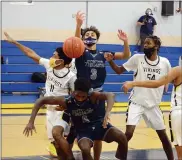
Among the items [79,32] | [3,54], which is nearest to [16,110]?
[3,54]

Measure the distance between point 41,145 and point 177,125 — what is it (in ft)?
13.2

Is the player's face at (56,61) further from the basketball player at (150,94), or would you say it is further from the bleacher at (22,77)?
the bleacher at (22,77)

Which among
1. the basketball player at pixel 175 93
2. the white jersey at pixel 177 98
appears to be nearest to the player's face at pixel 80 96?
the basketball player at pixel 175 93

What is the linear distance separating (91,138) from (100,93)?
633mm

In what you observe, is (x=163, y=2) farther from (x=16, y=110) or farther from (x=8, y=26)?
(x=16, y=110)

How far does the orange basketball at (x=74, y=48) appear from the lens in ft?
22.4

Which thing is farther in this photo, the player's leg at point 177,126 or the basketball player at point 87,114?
the basketball player at point 87,114

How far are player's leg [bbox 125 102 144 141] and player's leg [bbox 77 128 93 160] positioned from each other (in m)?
0.95

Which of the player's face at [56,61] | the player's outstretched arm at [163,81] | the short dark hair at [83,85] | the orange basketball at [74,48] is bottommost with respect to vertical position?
the short dark hair at [83,85]

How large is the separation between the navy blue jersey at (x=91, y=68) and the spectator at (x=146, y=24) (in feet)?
41.2

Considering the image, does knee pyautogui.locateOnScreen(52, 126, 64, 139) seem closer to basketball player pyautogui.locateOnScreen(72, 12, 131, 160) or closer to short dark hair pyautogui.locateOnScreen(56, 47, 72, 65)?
basketball player pyautogui.locateOnScreen(72, 12, 131, 160)

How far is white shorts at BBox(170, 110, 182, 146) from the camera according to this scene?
588 centimetres

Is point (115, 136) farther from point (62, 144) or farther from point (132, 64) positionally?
point (132, 64)

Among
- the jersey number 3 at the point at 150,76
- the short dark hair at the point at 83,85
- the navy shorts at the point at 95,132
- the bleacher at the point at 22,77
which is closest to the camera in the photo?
the short dark hair at the point at 83,85
